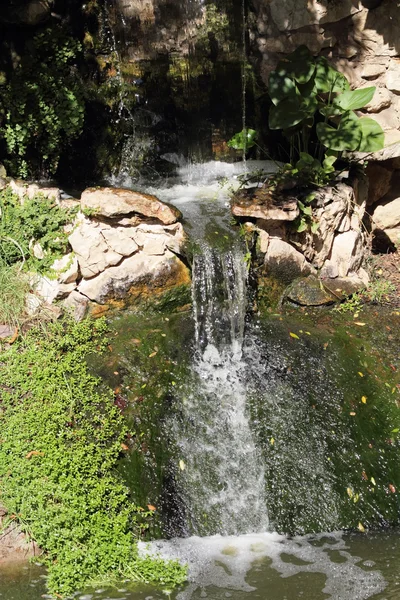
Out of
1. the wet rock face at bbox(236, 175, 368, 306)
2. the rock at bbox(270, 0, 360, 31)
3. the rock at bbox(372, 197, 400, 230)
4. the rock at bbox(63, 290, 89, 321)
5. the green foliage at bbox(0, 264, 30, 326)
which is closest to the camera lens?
the green foliage at bbox(0, 264, 30, 326)

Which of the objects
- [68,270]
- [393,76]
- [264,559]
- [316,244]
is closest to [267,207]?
[316,244]

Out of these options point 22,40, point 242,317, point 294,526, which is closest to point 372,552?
point 294,526

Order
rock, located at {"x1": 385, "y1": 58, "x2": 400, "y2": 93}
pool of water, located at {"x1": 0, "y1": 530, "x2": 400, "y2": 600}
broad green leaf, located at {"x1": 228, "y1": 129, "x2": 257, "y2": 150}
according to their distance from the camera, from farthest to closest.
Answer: broad green leaf, located at {"x1": 228, "y1": 129, "x2": 257, "y2": 150} → rock, located at {"x1": 385, "y1": 58, "x2": 400, "y2": 93} → pool of water, located at {"x1": 0, "y1": 530, "x2": 400, "y2": 600}

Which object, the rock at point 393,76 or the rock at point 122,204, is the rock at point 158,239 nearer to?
the rock at point 122,204

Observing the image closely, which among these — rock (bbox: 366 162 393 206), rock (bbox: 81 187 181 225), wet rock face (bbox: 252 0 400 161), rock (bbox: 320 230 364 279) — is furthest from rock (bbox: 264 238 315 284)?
rock (bbox: 366 162 393 206)

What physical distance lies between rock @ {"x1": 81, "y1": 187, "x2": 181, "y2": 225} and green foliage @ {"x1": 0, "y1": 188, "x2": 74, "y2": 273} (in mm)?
284

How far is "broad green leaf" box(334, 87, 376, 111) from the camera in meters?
7.79

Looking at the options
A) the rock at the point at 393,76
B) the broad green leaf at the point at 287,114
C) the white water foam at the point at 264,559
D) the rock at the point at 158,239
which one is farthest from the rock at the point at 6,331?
the rock at the point at 393,76

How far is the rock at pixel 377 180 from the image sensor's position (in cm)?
895

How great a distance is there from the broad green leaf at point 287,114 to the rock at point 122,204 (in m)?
1.61

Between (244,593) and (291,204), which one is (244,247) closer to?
(291,204)

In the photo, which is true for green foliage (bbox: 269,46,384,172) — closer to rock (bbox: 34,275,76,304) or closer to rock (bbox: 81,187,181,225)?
rock (bbox: 81,187,181,225)

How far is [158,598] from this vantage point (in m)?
4.81

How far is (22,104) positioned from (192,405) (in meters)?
3.92
